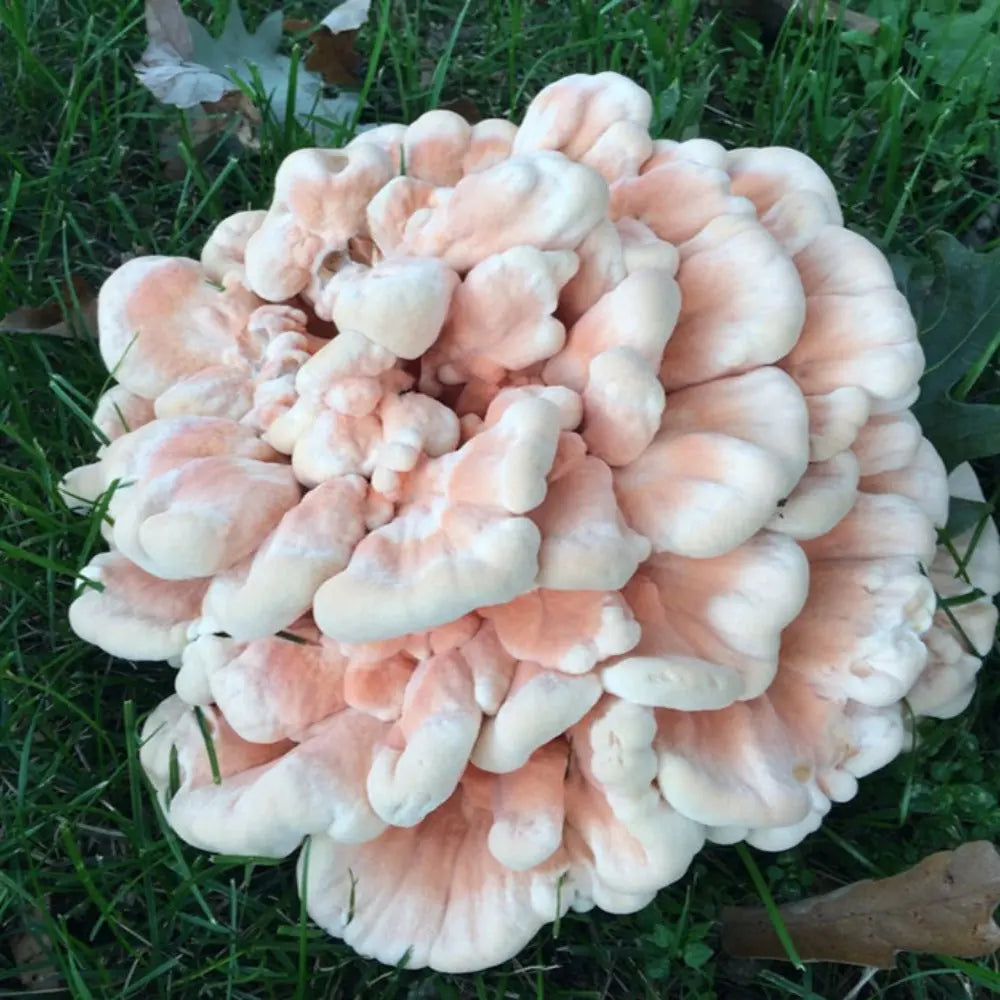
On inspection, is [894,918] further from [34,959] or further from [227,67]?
[227,67]

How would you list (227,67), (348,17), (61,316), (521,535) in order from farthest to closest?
(348,17)
(227,67)
(61,316)
(521,535)

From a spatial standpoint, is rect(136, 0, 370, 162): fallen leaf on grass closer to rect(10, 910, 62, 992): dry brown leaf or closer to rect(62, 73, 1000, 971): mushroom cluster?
rect(62, 73, 1000, 971): mushroom cluster

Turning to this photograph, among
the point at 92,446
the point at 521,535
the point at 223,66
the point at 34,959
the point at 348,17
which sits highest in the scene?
the point at 521,535

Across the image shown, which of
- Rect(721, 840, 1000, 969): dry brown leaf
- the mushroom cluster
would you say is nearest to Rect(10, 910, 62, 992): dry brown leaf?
the mushroom cluster

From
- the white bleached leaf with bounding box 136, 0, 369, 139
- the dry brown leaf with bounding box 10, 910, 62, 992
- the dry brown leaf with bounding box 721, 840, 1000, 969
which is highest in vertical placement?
the white bleached leaf with bounding box 136, 0, 369, 139

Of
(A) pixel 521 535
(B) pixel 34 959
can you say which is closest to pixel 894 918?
(A) pixel 521 535

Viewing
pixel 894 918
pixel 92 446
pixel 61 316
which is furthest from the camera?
pixel 61 316
